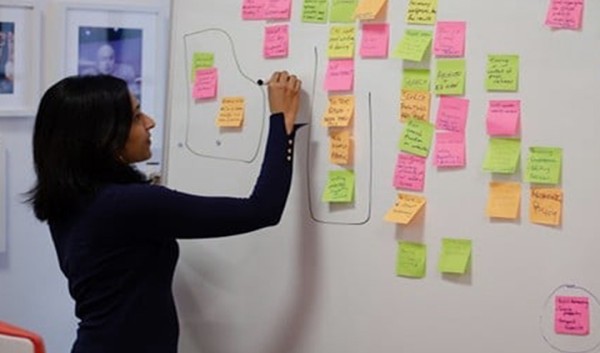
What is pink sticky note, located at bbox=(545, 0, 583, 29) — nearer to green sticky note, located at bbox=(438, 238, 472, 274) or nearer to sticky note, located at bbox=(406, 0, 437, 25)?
sticky note, located at bbox=(406, 0, 437, 25)

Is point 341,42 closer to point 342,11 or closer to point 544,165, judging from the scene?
point 342,11

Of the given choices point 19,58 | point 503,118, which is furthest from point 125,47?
point 503,118

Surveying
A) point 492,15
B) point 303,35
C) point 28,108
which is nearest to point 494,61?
point 492,15

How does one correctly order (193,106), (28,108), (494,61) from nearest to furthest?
(494,61) → (193,106) → (28,108)

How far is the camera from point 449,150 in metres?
1.48

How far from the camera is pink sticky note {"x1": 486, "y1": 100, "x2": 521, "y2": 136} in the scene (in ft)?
4.66

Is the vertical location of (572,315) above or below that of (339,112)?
below

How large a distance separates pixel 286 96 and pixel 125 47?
82 centimetres

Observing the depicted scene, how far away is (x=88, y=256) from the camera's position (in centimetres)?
149

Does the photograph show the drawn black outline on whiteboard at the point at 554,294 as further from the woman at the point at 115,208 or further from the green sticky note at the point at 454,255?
the woman at the point at 115,208

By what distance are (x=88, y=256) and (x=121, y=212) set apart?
13cm

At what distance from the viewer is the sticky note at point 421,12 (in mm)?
1493

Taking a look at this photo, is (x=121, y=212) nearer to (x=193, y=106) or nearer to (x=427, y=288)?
(x=193, y=106)

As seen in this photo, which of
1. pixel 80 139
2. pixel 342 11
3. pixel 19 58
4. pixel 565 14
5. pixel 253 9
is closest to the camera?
pixel 565 14
